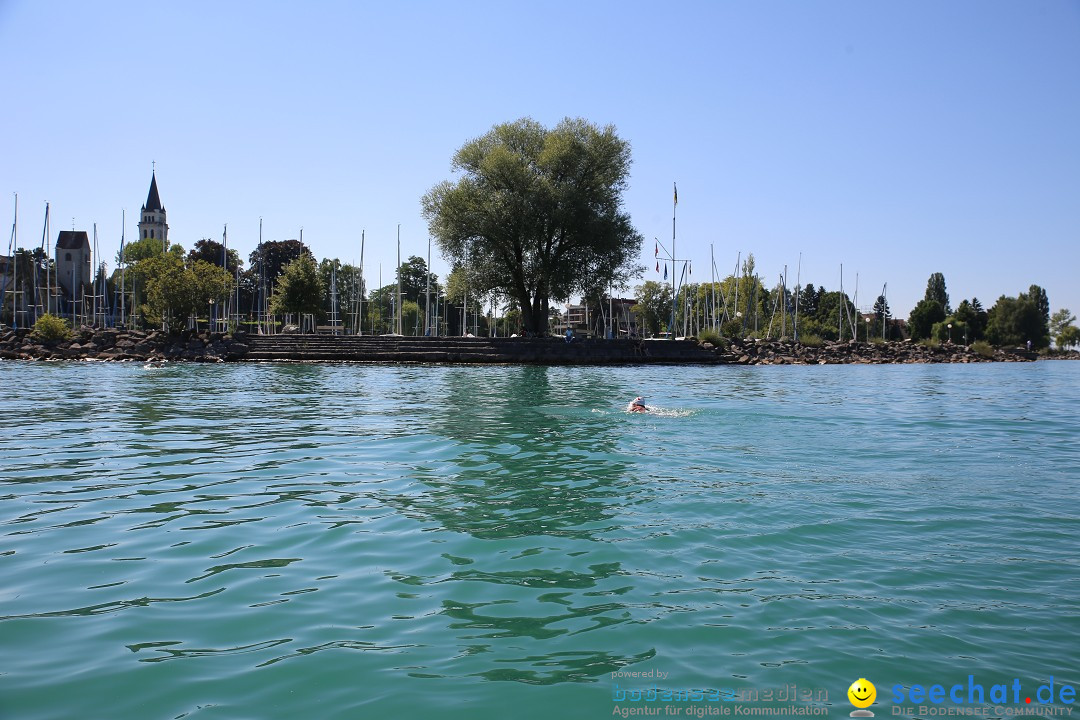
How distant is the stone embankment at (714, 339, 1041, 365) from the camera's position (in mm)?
59156

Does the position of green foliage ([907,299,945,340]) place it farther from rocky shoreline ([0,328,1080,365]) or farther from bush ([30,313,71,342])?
bush ([30,313,71,342])

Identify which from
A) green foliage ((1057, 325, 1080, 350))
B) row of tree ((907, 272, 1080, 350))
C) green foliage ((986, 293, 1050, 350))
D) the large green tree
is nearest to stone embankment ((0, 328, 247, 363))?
the large green tree

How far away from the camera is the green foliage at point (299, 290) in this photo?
60062 millimetres

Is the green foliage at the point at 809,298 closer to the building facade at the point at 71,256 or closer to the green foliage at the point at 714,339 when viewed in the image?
the green foliage at the point at 714,339

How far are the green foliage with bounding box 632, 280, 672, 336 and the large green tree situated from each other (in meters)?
51.5

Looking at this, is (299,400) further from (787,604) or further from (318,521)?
(787,604)

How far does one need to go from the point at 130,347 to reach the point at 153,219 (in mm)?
82852

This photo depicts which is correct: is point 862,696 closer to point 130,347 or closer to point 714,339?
point 130,347

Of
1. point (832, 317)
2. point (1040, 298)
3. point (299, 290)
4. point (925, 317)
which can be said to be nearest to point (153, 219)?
point (299, 290)

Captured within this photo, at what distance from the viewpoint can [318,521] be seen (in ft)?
24.4

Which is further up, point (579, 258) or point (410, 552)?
point (579, 258)

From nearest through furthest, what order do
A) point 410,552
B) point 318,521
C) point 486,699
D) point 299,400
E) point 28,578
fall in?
point 486,699
point 28,578
point 410,552
point 318,521
point 299,400

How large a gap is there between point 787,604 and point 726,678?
51.9 inches

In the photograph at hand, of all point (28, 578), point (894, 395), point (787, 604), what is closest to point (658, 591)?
point (787, 604)
